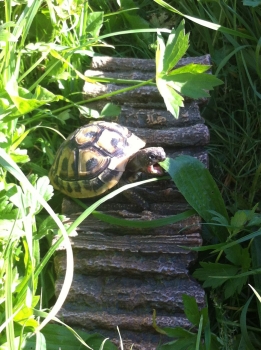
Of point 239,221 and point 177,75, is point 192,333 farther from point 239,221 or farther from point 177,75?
point 177,75

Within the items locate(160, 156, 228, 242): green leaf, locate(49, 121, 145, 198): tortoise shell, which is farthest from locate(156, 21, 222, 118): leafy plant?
locate(49, 121, 145, 198): tortoise shell

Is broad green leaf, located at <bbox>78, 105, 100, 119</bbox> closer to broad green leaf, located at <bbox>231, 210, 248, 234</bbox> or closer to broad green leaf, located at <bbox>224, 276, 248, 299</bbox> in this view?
broad green leaf, located at <bbox>231, 210, 248, 234</bbox>

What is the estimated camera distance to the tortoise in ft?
6.45

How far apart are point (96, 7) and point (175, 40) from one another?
984 millimetres

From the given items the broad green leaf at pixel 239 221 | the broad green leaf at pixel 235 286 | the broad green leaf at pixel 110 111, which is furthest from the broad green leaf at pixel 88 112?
the broad green leaf at pixel 235 286

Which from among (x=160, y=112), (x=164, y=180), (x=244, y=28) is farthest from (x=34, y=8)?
(x=244, y=28)

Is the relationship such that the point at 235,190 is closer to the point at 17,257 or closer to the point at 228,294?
the point at 228,294

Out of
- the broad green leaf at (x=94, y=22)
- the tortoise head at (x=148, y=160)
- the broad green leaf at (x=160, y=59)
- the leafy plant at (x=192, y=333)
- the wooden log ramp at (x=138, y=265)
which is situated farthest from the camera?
the broad green leaf at (x=94, y=22)

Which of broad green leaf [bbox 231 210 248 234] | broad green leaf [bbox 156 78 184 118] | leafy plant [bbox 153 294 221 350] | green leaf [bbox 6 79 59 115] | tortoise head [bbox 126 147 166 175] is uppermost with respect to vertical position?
green leaf [bbox 6 79 59 115]

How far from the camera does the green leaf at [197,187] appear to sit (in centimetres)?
184

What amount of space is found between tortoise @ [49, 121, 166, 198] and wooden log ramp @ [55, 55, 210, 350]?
0.26ft

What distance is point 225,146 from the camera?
2238mm

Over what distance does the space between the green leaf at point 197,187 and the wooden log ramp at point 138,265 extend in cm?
6

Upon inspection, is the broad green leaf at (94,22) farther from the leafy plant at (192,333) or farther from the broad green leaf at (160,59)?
the leafy plant at (192,333)
